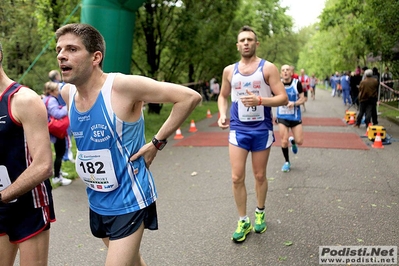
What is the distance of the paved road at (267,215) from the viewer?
4004mm

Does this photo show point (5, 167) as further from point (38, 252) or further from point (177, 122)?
point (177, 122)

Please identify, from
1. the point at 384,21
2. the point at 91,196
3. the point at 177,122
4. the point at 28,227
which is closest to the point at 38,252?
the point at 28,227

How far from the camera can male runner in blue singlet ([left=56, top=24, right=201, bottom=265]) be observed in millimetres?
2231

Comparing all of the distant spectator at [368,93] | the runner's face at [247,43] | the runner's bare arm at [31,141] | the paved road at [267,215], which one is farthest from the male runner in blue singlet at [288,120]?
the distant spectator at [368,93]

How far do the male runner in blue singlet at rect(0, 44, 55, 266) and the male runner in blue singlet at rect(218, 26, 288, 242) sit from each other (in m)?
2.23

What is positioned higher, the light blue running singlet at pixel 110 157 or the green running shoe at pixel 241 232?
the light blue running singlet at pixel 110 157

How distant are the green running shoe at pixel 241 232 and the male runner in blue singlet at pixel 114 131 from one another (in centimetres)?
190

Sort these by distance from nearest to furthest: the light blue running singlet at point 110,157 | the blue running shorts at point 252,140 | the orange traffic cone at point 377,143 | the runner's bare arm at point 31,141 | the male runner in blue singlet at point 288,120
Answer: the runner's bare arm at point 31,141
the light blue running singlet at point 110,157
the blue running shorts at point 252,140
the male runner in blue singlet at point 288,120
the orange traffic cone at point 377,143

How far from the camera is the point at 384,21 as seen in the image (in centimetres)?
1117

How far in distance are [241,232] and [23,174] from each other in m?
2.61

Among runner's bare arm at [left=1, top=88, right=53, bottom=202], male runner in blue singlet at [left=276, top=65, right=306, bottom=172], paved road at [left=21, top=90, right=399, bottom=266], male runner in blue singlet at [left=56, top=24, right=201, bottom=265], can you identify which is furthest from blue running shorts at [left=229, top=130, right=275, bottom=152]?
male runner in blue singlet at [left=276, top=65, right=306, bottom=172]

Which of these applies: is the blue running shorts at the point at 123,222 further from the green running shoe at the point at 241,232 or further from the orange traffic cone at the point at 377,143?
the orange traffic cone at the point at 377,143

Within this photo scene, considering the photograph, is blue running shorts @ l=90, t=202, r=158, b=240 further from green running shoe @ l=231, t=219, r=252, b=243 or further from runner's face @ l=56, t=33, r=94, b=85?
green running shoe @ l=231, t=219, r=252, b=243

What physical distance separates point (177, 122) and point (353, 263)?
239cm
